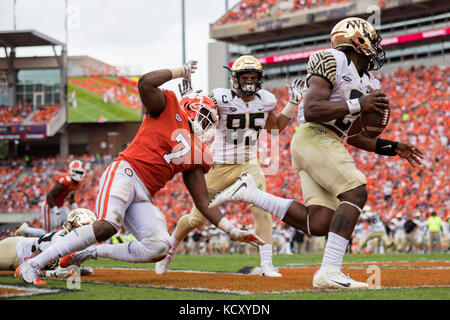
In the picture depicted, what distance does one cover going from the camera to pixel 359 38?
4668 mm

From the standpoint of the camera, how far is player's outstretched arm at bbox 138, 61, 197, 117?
457cm

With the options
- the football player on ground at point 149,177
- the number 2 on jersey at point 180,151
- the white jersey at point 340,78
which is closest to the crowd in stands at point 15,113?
the football player on ground at point 149,177

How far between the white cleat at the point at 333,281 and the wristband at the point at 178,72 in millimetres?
1836

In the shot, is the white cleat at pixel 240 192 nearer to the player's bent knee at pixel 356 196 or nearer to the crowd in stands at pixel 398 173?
the player's bent knee at pixel 356 196

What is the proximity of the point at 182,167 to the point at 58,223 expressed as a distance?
5.83m

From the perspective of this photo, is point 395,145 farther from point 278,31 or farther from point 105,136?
point 105,136

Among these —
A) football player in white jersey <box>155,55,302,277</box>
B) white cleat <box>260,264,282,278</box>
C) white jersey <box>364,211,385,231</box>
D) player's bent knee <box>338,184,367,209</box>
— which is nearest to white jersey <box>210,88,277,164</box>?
football player in white jersey <box>155,55,302,277</box>

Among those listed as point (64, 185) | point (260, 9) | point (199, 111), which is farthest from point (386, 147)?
point (260, 9)

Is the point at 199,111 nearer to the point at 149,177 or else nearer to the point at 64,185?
the point at 149,177

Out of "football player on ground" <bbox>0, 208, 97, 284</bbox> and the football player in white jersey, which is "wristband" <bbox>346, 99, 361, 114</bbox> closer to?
the football player in white jersey

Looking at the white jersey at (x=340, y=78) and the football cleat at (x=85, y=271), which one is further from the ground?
the white jersey at (x=340, y=78)

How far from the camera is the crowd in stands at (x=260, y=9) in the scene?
30.8 metres

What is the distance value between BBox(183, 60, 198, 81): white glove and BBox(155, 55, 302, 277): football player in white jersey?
5.53 feet
